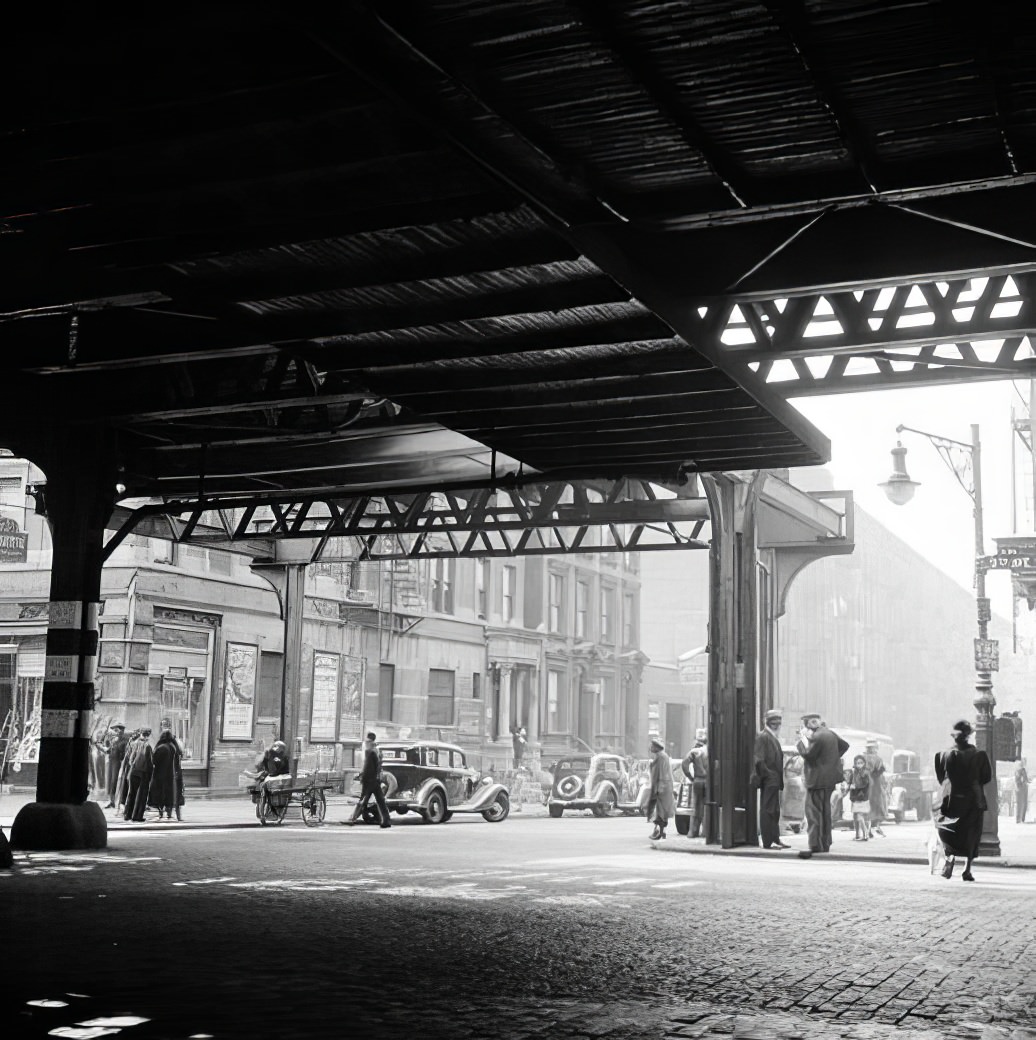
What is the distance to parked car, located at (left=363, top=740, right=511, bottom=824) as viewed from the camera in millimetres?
30688

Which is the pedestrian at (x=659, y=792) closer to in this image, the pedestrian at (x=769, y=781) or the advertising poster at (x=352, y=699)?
the pedestrian at (x=769, y=781)

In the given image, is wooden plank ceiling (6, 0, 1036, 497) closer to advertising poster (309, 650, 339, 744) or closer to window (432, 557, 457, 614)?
advertising poster (309, 650, 339, 744)

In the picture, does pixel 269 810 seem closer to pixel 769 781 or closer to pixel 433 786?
pixel 433 786

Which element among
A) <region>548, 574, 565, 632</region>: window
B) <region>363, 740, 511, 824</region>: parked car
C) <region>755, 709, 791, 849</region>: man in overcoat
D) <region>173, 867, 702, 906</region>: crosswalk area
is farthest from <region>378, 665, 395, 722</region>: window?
<region>173, 867, 702, 906</region>: crosswalk area

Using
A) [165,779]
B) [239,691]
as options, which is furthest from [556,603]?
[165,779]

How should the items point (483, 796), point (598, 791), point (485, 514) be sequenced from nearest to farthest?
point (485, 514)
point (483, 796)
point (598, 791)

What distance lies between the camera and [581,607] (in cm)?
6019

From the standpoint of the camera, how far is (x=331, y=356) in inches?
477

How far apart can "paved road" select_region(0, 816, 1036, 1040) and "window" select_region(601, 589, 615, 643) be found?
44.4 metres

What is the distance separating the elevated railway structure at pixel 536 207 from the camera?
7281 millimetres

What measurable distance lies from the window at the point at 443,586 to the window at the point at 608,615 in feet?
46.0

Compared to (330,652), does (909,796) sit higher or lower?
lower

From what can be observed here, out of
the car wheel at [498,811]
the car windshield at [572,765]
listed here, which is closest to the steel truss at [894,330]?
the car wheel at [498,811]

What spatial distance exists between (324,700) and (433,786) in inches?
461
